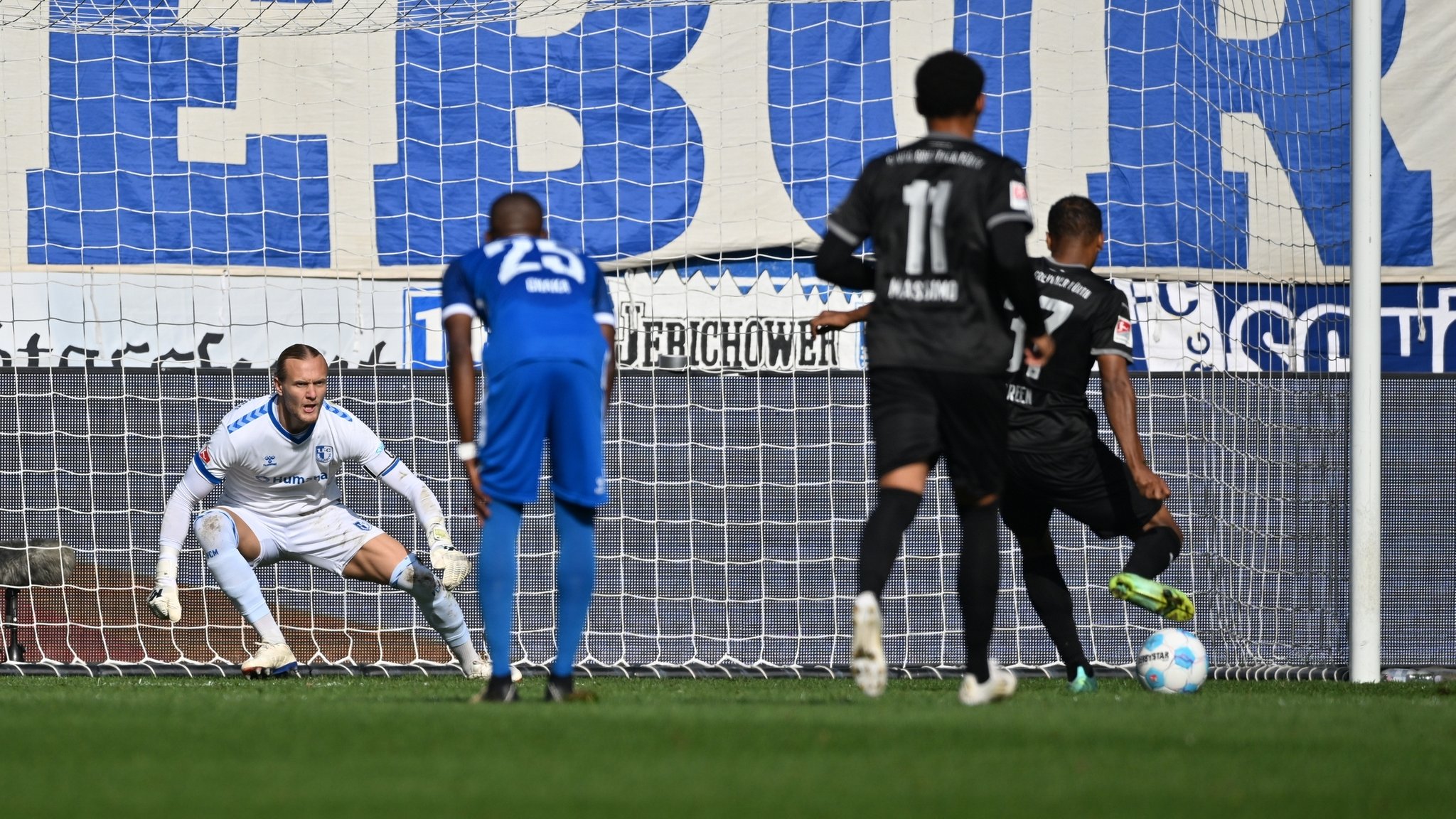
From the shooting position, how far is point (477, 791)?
2.97 m

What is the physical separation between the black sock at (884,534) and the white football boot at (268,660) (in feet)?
12.4

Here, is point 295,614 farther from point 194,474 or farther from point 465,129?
point 465,129

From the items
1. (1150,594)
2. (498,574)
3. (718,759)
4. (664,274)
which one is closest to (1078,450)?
(1150,594)

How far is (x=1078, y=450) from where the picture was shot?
20.4 feet

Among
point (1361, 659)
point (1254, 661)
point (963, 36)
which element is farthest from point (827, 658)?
point (963, 36)

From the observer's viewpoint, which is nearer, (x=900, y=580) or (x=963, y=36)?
(x=900, y=580)

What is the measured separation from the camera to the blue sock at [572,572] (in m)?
4.91

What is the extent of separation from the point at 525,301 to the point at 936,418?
3.92ft

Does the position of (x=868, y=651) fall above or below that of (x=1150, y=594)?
above

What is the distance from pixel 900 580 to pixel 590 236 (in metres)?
4.27

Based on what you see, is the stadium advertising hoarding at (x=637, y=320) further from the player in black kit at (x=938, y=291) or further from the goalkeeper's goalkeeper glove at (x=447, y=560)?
the player in black kit at (x=938, y=291)

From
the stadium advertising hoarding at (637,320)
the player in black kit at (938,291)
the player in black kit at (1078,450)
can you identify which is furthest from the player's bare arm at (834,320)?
the stadium advertising hoarding at (637,320)

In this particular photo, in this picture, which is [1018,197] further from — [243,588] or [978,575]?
[243,588]

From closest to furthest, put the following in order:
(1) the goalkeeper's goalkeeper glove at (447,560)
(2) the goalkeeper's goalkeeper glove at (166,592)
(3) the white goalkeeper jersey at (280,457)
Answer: (1) the goalkeeper's goalkeeper glove at (447,560) → (2) the goalkeeper's goalkeeper glove at (166,592) → (3) the white goalkeeper jersey at (280,457)
